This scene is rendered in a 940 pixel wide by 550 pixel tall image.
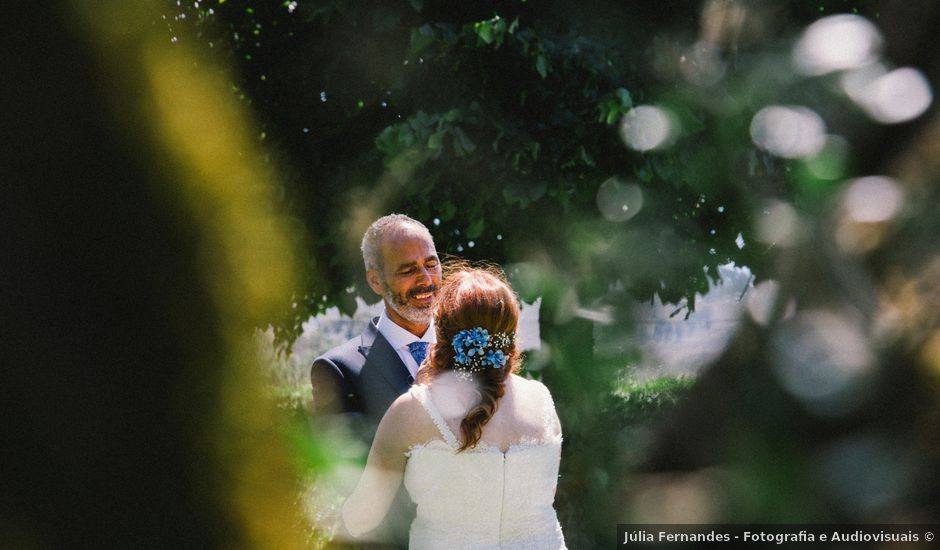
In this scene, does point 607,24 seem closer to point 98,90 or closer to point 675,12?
point 675,12

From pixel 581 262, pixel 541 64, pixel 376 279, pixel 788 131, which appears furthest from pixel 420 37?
pixel 788 131

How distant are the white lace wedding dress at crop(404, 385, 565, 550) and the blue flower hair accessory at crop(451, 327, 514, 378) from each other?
155 mm

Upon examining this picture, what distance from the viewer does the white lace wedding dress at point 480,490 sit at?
8.40 ft

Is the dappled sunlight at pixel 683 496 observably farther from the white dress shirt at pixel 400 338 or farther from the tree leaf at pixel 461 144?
the tree leaf at pixel 461 144

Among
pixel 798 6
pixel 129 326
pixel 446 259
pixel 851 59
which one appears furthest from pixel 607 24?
pixel 851 59

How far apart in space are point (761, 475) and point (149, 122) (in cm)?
167

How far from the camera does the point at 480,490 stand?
261 cm

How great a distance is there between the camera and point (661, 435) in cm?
42

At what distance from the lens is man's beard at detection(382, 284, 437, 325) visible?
3277mm

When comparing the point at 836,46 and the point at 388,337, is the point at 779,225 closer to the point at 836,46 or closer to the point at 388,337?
the point at 836,46

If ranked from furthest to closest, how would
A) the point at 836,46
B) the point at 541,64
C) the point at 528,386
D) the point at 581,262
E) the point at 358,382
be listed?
the point at 541,64 < the point at 358,382 < the point at 528,386 < the point at 581,262 < the point at 836,46

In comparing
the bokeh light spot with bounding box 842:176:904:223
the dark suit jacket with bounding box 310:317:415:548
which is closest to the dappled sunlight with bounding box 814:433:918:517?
the bokeh light spot with bounding box 842:176:904:223

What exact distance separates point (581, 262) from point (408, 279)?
250cm

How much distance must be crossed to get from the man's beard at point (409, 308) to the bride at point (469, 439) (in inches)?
23.4
